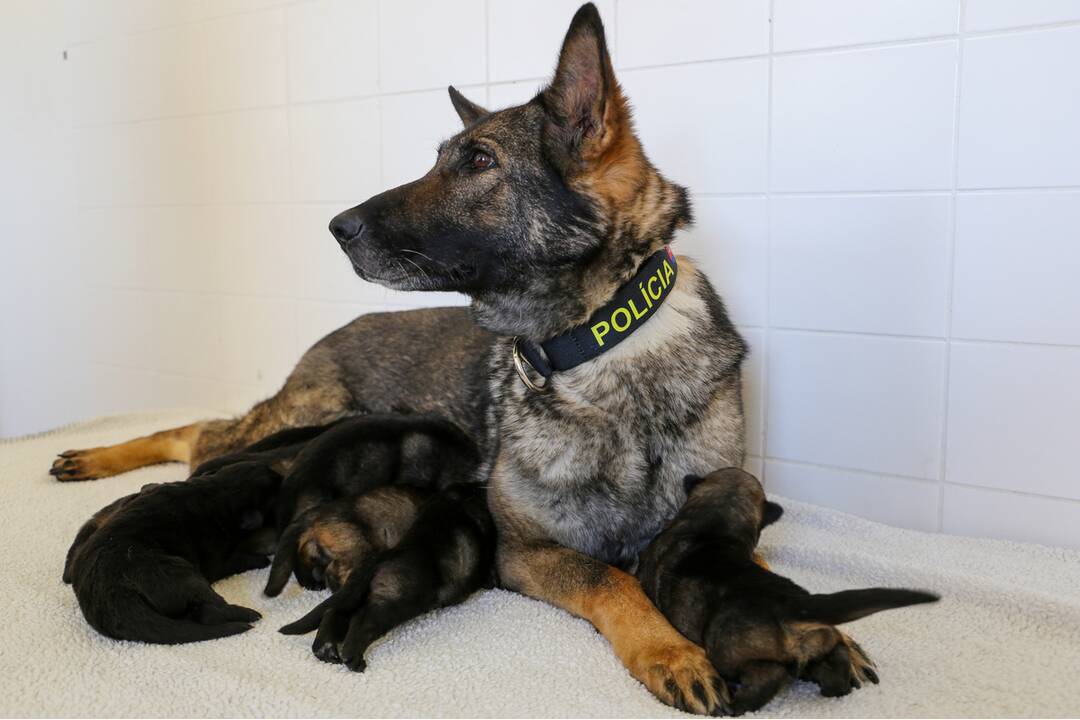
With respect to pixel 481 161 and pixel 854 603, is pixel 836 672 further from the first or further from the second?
pixel 481 161

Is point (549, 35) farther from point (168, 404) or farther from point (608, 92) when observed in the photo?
point (168, 404)

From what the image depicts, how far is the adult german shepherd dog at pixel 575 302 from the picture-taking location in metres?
2.02

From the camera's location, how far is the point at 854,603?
1.39m

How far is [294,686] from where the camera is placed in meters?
1.67

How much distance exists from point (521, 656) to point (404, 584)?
0.28 meters

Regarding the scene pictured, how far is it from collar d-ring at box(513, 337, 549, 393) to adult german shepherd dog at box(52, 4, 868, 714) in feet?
0.06

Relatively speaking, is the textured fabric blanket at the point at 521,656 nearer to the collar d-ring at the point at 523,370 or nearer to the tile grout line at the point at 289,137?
the collar d-ring at the point at 523,370

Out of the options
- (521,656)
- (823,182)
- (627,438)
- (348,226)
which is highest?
(823,182)

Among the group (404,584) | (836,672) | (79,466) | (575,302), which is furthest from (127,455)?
(836,672)

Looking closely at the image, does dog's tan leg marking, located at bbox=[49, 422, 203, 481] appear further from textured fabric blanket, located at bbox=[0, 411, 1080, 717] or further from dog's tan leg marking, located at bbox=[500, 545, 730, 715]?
dog's tan leg marking, located at bbox=[500, 545, 730, 715]

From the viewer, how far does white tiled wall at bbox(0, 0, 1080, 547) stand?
7.72 ft

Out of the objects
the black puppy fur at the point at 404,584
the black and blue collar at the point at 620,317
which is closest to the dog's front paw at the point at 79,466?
the black puppy fur at the point at 404,584

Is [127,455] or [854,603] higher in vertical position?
[854,603]

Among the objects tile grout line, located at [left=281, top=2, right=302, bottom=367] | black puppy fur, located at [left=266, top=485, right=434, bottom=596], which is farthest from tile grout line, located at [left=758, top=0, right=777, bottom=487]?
tile grout line, located at [left=281, top=2, right=302, bottom=367]
